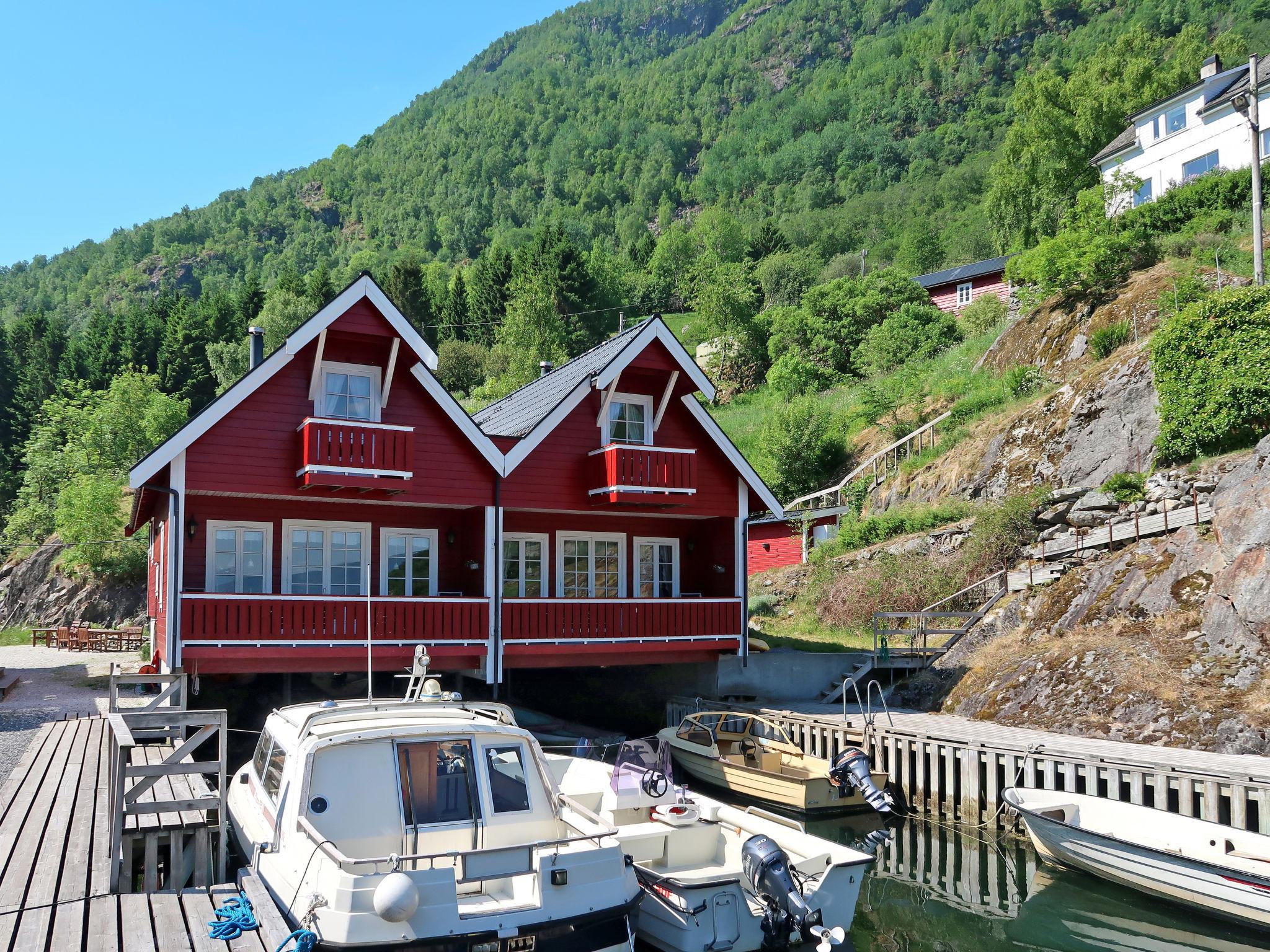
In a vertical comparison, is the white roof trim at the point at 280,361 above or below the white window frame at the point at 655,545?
above

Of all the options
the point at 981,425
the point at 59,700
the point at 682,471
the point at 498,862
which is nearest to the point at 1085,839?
the point at 498,862

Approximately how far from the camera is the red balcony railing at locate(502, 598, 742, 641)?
21.3 m

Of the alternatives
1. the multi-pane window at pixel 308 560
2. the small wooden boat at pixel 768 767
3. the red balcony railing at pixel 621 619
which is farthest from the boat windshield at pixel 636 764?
the multi-pane window at pixel 308 560

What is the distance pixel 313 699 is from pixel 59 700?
17.9ft

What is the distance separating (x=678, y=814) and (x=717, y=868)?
802mm

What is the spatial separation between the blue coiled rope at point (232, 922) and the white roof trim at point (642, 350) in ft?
49.3

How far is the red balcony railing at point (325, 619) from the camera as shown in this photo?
59.6ft

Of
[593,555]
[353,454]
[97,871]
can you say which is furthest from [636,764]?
[593,555]

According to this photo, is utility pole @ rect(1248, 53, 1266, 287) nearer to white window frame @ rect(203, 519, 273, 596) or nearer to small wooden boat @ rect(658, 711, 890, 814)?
small wooden boat @ rect(658, 711, 890, 814)

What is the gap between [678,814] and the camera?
1252 centimetres

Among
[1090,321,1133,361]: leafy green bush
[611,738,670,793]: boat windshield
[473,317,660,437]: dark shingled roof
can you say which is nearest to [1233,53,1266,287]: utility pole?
[1090,321,1133,361]: leafy green bush

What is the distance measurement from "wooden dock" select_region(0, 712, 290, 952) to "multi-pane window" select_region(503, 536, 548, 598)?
396 inches

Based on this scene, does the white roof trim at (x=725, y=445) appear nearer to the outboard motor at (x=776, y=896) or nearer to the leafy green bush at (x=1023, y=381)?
the outboard motor at (x=776, y=896)

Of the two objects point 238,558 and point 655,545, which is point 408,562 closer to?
point 238,558
